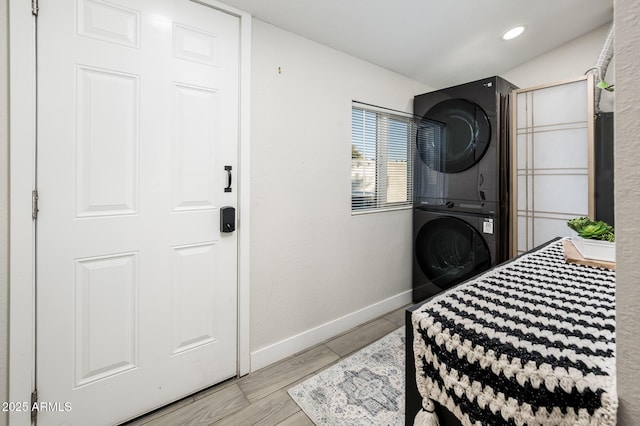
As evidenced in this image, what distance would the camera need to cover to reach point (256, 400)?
163 centimetres

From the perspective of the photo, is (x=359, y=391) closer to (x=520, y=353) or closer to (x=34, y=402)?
(x=520, y=353)

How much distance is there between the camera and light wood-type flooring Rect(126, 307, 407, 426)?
149 centimetres

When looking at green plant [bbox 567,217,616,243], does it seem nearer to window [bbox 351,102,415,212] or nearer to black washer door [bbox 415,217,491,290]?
black washer door [bbox 415,217,491,290]

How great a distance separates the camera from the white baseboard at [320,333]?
1941 mm

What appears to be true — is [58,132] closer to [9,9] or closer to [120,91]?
[120,91]

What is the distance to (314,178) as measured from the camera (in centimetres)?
216

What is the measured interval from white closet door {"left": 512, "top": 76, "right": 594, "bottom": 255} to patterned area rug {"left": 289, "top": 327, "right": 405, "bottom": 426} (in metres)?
1.52

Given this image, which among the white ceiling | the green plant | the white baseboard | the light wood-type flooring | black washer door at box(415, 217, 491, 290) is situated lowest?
the light wood-type flooring

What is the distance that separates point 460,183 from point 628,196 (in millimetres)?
2228

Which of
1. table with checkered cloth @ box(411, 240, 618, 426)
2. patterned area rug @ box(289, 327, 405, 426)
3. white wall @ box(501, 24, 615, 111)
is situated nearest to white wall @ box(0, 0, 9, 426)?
patterned area rug @ box(289, 327, 405, 426)

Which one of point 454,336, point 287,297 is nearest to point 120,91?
point 287,297

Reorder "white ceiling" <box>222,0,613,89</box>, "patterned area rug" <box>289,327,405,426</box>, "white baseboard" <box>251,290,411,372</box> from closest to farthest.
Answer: "patterned area rug" <box>289,327,405,426</box> → "white ceiling" <box>222,0,613,89</box> → "white baseboard" <box>251,290,411,372</box>

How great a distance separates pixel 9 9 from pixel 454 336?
79.4 inches

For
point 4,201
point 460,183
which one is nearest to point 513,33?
point 460,183
